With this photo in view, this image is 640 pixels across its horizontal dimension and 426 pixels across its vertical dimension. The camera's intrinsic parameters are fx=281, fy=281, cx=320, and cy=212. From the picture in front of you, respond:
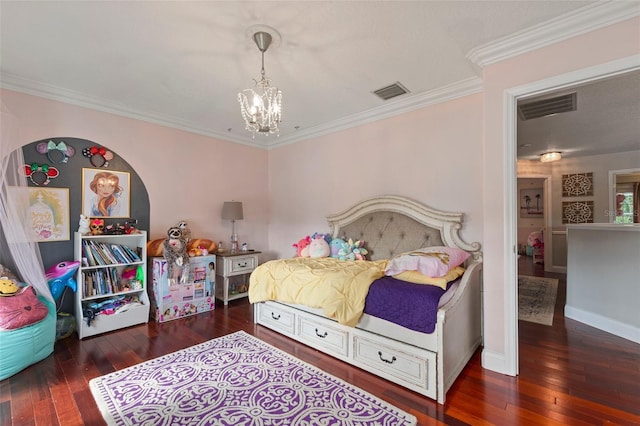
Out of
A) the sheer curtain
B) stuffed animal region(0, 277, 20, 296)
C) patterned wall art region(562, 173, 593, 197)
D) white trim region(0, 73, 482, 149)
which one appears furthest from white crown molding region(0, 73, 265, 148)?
patterned wall art region(562, 173, 593, 197)

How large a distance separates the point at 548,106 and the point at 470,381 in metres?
2.84

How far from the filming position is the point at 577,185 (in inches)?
224

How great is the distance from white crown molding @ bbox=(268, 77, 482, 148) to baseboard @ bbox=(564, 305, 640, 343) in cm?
272

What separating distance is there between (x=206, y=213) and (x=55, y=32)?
95.3 inches

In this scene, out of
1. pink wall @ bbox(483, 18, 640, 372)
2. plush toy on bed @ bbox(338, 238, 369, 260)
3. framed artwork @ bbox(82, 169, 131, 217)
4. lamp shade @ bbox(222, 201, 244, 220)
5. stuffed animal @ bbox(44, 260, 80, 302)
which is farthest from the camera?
lamp shade @ bbox(222, 201, 244, 220)

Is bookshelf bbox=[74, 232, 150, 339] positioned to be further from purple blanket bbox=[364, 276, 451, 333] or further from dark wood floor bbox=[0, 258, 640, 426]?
purple blanket bbox=[364, 276, 451, 333]

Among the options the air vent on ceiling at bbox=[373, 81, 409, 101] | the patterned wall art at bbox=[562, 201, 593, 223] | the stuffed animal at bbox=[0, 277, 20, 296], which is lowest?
the stuffed animal at bbox=[0, 277, 20, 296]

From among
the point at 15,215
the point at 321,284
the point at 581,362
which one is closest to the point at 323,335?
the point at 321,284

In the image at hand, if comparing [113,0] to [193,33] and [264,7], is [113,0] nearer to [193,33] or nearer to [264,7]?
[193,33]

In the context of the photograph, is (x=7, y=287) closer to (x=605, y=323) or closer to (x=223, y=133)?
(x=223, y=133)

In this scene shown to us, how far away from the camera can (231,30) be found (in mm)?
1948

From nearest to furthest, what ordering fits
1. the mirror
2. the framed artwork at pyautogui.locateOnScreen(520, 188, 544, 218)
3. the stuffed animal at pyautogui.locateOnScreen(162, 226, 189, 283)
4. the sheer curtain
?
1. the sheer curtain
2. the stuffed animal at pyautogui.locateOnScreen(162, 226, 189, 283)
3. the mirror
4. the framed artwork at pyautogui.locateOnScreen(520, 188, 544, 218)

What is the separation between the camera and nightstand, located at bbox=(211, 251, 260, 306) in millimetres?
3746

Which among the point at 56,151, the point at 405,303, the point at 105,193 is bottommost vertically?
the point at 405,303
